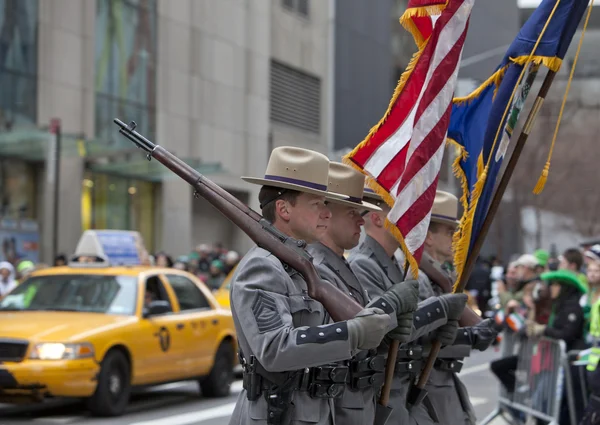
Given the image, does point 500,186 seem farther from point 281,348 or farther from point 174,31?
point 174,31

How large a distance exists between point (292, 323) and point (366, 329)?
30 cm

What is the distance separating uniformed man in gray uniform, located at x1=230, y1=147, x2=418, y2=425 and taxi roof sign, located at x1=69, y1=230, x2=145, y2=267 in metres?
11.6

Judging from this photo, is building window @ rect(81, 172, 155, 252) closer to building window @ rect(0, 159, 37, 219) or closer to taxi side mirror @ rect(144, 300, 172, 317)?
building window @ rect(0, 159, 37, 219)

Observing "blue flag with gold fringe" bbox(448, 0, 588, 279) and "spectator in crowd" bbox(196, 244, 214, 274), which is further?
"spectator in crowd" bbox(196, 244, 214, 274)

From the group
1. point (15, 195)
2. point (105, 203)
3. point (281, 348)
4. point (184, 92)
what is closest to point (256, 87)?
point (184, 92)

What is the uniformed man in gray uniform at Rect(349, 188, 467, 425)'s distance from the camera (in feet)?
18.4

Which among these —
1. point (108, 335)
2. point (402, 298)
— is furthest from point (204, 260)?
point (402, 298)

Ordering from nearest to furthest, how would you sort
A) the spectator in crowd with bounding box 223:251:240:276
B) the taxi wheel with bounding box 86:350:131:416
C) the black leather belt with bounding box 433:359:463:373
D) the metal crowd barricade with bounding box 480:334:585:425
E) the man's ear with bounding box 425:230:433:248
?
the black leather belt with bounding box 433:359:463:373
the man's ear with bounding box 425:230:433:248
the metal crowd barricade with bounding box 480:334:585:425
the taxi wheel with bounding box 86:350:131:416
the spectator in crowd with bounding box 223:251:240:276

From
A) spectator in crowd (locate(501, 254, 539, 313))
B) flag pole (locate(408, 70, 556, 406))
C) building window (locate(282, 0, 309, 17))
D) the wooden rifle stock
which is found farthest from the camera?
building window (locate(282, 0, 309, 17))

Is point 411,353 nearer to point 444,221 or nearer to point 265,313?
point 444,221

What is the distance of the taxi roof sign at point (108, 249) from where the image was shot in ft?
53.7

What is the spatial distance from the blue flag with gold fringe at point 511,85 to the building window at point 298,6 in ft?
105

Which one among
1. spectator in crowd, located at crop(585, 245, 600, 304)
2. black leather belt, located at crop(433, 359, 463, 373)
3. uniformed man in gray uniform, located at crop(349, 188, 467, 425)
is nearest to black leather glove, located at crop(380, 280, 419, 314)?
uniformed man in gray uniform, located at crop(349, 188, 467, 425)

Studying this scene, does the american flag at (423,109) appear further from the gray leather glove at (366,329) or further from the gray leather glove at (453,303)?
the gray leather glove at (366,329)
